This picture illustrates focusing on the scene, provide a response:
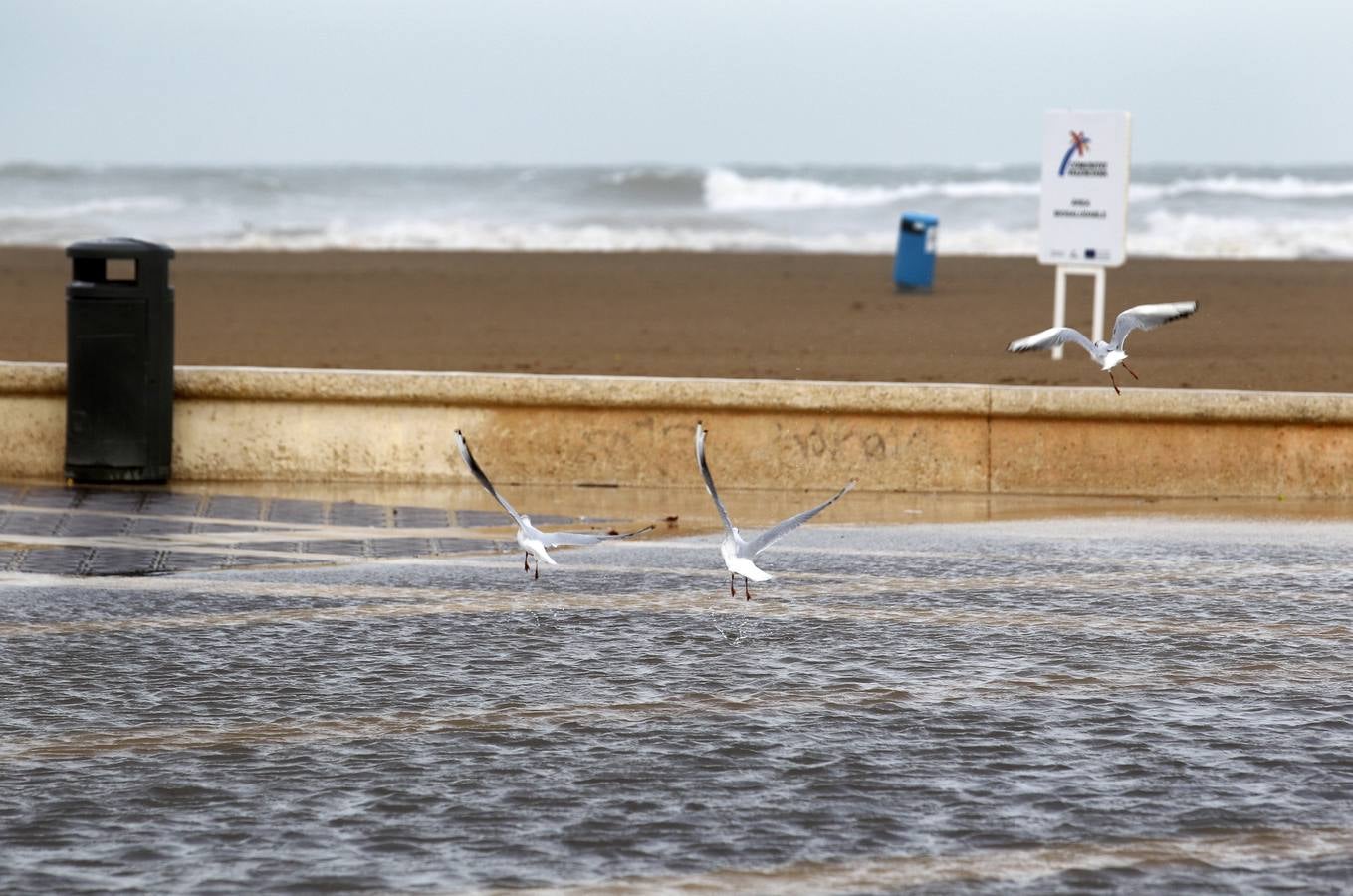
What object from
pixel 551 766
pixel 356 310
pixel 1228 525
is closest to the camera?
pixel 551 766

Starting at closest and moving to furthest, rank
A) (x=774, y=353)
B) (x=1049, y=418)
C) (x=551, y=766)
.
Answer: (x=551, y=766)
(x=1049, y=418)
(x=774, y=353)

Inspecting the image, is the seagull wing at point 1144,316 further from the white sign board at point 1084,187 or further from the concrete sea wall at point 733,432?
the white sign board at point 1084,187

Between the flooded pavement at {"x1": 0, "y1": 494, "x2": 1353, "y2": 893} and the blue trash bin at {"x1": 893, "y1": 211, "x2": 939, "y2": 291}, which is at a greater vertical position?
the blue trash bin at {"x1": 893, "y1": 211, "x2": 939, "y2": 291}

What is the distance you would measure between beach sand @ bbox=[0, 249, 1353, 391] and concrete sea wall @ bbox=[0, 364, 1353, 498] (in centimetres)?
336

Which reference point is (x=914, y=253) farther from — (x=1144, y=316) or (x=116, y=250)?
(x=1144, y=316)

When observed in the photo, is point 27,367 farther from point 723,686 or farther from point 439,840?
point 439,840

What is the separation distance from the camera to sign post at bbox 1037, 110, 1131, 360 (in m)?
17.3

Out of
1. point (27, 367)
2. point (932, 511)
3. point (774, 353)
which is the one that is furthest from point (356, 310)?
point (932, 511)

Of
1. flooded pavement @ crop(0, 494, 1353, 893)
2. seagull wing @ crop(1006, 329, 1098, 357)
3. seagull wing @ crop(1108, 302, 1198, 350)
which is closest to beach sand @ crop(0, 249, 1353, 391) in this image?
seagull wing @ crop(1108, 302, 1198, 350)

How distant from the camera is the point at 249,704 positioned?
21.9 feet

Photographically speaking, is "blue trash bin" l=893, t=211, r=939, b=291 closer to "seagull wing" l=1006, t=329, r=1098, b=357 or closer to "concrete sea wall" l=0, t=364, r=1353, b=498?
"concrete sea wall" l=0, t=364, r=1353, b=498

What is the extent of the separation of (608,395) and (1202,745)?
21.7 ft

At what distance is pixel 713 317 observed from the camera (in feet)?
90.1

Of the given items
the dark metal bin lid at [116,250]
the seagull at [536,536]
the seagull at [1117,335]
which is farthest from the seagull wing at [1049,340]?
the dark metal bin lid at [116,250]
